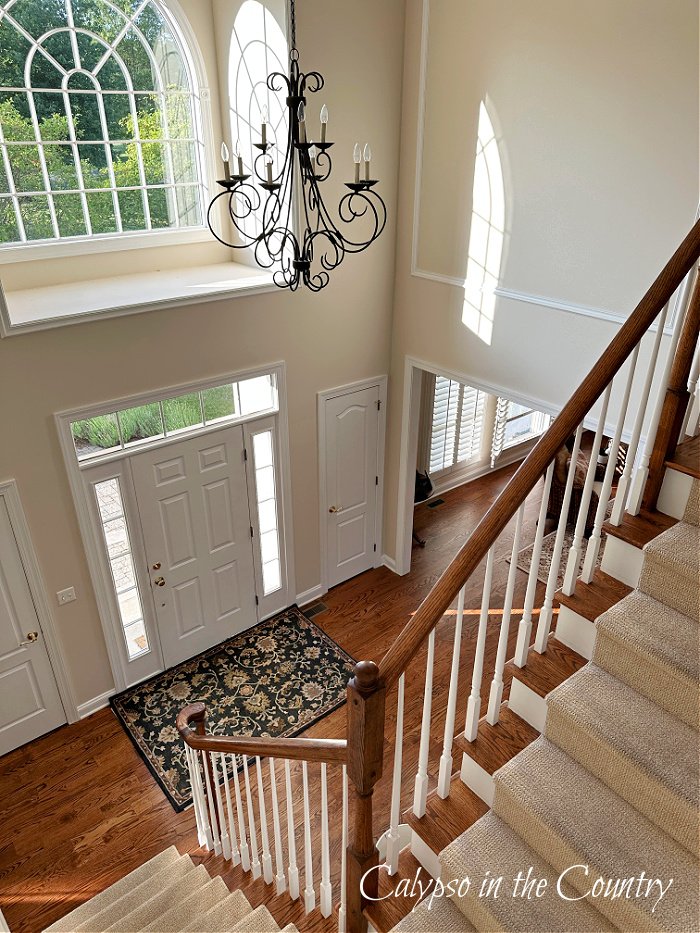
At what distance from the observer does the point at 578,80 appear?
12.6 feet

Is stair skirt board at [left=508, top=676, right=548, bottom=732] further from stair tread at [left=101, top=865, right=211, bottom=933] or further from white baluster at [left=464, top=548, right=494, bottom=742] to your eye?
stair tread at [left=101, top=865, right=211, bottom=933]


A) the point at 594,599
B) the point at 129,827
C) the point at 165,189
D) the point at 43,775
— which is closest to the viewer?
the point at 594,599

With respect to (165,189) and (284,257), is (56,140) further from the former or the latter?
(284,257)

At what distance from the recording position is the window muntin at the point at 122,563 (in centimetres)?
461

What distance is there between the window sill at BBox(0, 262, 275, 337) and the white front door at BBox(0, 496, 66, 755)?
3.72 feet

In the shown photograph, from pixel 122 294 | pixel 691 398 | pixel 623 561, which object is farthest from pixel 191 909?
pixel 122 294

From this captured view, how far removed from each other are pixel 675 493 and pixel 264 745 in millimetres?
1688

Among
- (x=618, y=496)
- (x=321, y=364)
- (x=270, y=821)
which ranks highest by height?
(x=618, y=496)

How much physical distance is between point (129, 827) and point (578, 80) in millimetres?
5295

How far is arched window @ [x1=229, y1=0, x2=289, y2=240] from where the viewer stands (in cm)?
436

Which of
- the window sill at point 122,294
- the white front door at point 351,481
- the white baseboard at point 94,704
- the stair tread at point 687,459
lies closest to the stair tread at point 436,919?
the stair tread at point 687,459

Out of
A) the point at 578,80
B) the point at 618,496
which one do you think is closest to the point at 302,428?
the point at 578,80

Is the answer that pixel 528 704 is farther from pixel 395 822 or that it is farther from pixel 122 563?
pixel 122 563

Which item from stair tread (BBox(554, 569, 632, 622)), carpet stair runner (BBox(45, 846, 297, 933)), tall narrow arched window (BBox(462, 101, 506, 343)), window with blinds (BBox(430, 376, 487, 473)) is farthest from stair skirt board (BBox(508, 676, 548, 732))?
window with blinds (BBox(430, 376, 487, 473))
